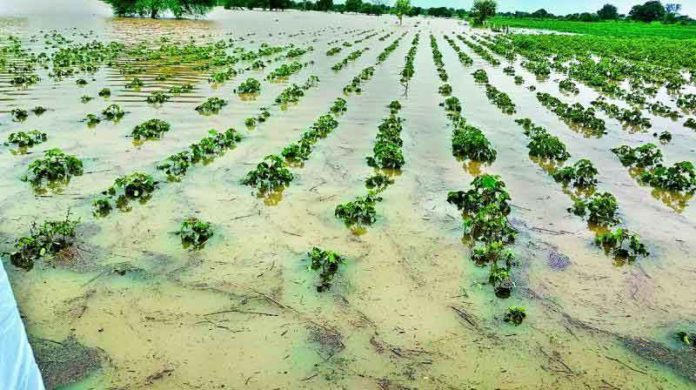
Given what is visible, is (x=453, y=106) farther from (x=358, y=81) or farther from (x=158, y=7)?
(x=158, y=7)

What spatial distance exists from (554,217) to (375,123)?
25.0 feet

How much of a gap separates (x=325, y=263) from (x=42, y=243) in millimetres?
4228

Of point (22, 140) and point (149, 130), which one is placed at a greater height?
point (149, 130)

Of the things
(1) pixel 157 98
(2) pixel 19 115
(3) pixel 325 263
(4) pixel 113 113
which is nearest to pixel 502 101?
(1) pixel 157 98

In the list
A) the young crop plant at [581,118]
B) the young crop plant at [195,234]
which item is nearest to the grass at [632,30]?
the young crop plant at [581,118]

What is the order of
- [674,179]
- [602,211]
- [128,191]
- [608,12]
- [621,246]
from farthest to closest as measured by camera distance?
[608,12]
[674,179]
[128,191]
[602,211]
[621,246]

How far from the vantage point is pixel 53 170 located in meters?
10.3

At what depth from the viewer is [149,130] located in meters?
13.6

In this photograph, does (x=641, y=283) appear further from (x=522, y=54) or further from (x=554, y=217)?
(x=522, y=54)

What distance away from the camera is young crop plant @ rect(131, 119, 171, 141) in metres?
13.4

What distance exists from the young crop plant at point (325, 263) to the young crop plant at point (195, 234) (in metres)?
1.86

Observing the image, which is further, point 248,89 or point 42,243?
point 248,89

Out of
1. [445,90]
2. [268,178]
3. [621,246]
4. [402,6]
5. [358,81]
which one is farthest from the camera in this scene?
[402,6]

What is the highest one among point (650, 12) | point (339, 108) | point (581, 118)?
point (650, 12)
